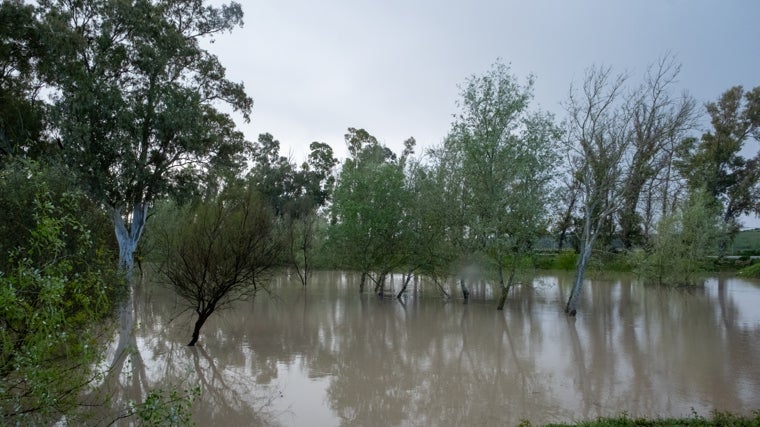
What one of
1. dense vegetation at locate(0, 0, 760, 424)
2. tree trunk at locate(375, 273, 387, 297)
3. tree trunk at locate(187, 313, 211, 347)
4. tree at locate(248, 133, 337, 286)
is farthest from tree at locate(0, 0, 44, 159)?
tree at locate(248, 133, 337, 286)

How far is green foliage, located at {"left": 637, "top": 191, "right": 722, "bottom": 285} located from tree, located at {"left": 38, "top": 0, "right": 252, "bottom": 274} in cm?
2589

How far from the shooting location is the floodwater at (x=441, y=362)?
8734mm

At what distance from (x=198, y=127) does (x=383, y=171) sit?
910cm

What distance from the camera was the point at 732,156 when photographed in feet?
156

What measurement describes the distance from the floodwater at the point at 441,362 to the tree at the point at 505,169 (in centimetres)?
249

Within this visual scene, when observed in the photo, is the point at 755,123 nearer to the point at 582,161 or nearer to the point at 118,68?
the point at 582,161

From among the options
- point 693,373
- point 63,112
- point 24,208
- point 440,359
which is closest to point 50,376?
→ point 24,208

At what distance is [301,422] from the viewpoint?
811cm

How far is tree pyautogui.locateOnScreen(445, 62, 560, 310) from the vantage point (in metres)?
20.7

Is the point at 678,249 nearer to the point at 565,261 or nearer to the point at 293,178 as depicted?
the point at 565,261

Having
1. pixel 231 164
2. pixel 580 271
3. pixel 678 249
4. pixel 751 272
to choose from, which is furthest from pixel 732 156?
pixel 231 164

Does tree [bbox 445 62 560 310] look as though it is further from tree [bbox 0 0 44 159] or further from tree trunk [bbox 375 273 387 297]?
tree [bbox 0 0 44 159]

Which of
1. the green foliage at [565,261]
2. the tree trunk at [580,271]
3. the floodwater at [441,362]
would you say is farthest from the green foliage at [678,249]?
the green foliage at [565,261]

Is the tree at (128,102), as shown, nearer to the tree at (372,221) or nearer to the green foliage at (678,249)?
the tree at (372,221)
